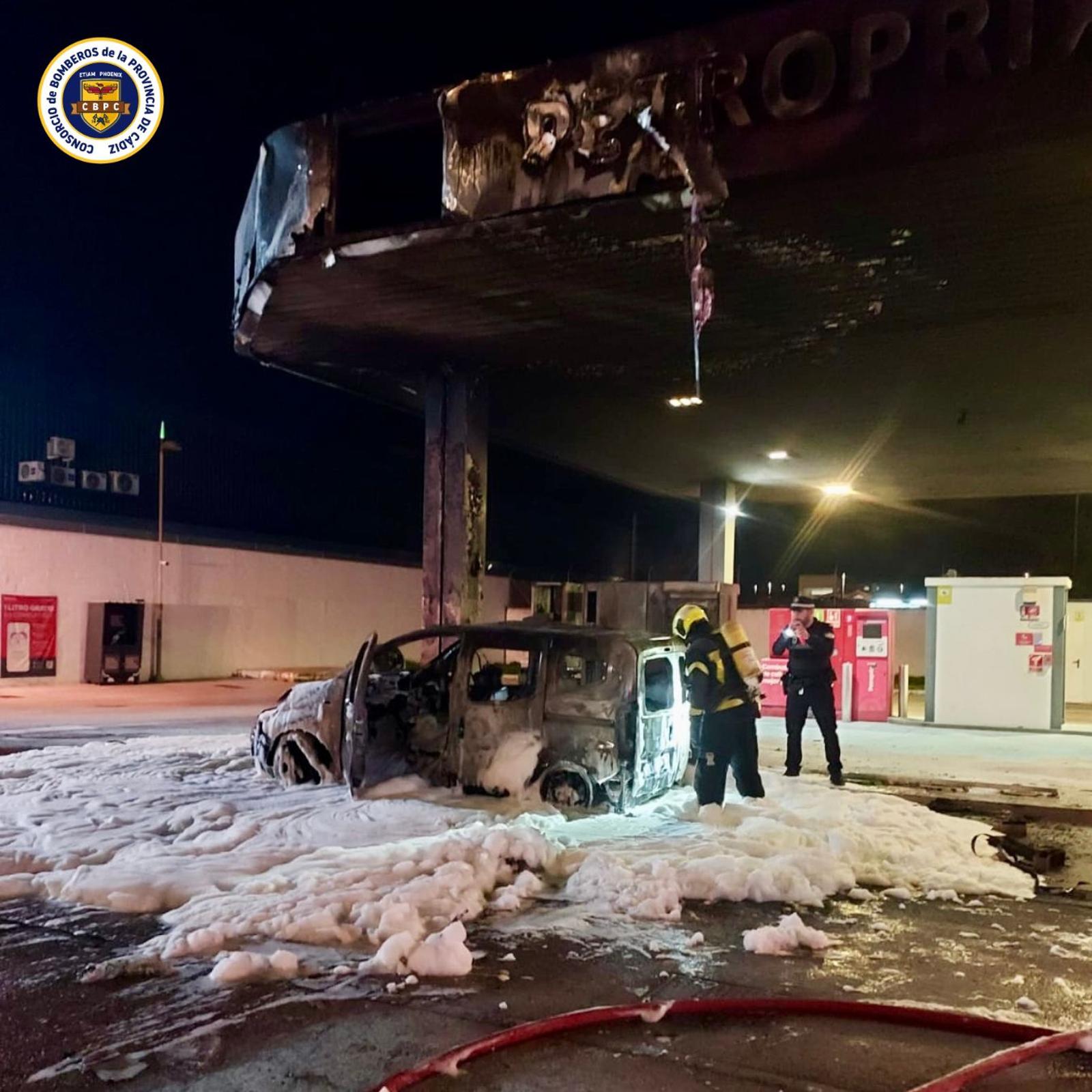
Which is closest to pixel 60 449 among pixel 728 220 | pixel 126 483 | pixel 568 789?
pixel 126 483

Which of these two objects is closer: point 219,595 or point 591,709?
point 591,709

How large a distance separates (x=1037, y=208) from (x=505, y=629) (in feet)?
16.4

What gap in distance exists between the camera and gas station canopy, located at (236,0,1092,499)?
6.18 m

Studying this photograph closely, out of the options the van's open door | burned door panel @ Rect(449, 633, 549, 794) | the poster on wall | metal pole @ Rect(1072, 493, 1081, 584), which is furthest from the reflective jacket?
metal pole @ Rect(1072, 493, 1081, 584)

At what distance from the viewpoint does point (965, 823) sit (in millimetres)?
7742

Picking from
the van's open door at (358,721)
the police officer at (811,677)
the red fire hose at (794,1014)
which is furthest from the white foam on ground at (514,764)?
the red fire hose at (794,1014)

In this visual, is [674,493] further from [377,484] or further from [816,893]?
[816,893]

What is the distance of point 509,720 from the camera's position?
7.93 metres

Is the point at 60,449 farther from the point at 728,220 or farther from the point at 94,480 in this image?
the point at 728,220

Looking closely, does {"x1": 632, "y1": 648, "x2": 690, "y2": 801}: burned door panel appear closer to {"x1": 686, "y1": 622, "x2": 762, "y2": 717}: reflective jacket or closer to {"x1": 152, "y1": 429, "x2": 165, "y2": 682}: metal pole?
{"x1": 686, "y1": 622, "x2": 762, "y2": 717}: reflective jacket

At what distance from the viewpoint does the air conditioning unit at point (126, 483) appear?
23.2 metres

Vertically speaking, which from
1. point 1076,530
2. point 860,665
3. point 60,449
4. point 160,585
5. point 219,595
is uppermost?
point 60,449

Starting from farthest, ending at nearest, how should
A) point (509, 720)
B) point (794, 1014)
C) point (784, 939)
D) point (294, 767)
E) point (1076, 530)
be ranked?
point (1076, 530) → point (294, 767) → point (509, 720) → point (784, 939) → point (794, 1014)

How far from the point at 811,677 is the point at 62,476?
18.4 metres
